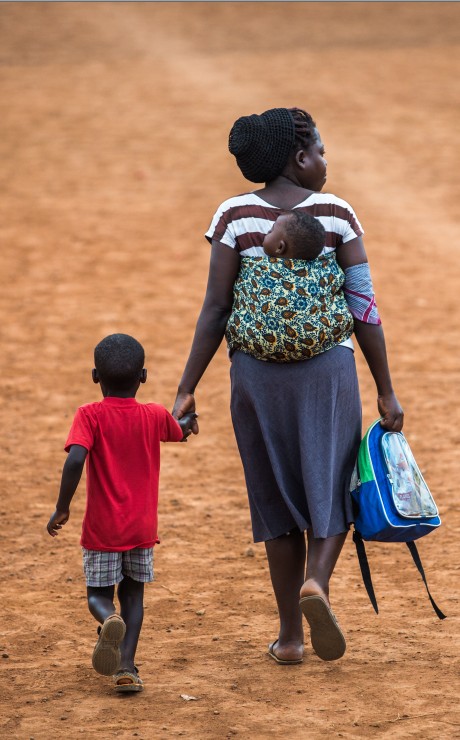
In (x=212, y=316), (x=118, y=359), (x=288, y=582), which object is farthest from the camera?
(x=288, y=582)

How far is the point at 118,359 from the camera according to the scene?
389cm

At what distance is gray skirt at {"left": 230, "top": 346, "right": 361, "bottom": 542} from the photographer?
397cm

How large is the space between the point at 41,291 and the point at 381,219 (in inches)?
195

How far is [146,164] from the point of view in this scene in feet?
57.7

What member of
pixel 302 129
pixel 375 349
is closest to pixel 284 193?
pixel 302 129

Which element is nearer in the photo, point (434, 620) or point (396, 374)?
point (434, 620)

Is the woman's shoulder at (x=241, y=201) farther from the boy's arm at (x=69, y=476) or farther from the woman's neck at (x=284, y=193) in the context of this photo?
the boy's arm at (x=69, y=476)

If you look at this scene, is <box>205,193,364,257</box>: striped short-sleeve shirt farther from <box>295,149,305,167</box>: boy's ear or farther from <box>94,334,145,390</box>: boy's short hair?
<box>94,334,145,390</box>: boy's short hair

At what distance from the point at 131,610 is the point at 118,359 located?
34.7 inches

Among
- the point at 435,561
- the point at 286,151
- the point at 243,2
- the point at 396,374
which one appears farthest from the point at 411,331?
the point at 243,2

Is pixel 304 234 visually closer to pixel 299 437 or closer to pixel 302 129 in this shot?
pixel 302 129

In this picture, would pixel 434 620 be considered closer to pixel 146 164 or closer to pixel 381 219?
pixel 381 219

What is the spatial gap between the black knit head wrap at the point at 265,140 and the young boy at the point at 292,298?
19cm

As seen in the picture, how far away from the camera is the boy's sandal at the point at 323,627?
147 inches
